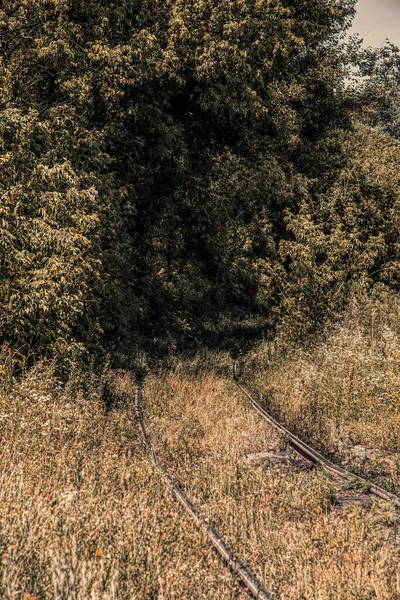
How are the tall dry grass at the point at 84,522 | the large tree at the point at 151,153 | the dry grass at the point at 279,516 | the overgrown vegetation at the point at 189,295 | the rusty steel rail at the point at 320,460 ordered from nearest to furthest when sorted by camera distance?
1. the tall dry grass at the point at 84,522
2. the dry grass at the point at 279,516
3. the overgrown vegetation at the point at 189,295
4. the rusty steel rail at the point at 320,460
5. the large tree at the point at 151,153

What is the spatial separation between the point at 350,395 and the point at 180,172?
11.4 metres

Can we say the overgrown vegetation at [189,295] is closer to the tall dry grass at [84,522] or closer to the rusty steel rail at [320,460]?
the tall dry grass at [84,522]

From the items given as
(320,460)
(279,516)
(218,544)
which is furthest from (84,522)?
(320,460)

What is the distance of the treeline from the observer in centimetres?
1234

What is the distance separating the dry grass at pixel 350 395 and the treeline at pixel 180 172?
3.19 metres

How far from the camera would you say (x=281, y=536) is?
666 cm

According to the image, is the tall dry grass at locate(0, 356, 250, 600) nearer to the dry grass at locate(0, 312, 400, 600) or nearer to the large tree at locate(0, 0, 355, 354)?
the dry grass at locate(0, 312, 400, 600)

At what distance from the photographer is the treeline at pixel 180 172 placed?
12.3 m

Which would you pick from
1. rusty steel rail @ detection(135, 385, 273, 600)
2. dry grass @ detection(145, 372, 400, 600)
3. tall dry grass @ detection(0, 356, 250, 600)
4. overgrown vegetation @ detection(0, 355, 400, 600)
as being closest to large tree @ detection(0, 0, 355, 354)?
overgrown vegetation @ detection(0, 355, 400, 600)

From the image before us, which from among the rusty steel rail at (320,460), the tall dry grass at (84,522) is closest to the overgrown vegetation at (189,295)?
the tall dry grass at (84,522)

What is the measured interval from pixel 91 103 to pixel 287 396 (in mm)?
8282

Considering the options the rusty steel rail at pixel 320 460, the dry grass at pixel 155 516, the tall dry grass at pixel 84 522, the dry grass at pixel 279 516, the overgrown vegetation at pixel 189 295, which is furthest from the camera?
the rusty steel rail at pixel 320 460

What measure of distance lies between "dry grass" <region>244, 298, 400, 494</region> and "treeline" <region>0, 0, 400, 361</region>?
10.5 feet

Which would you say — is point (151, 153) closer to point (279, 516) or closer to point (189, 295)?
point (189, 295)
